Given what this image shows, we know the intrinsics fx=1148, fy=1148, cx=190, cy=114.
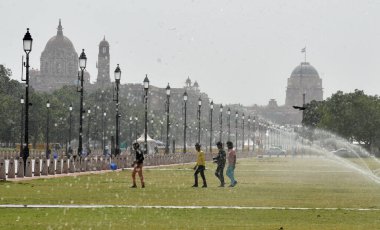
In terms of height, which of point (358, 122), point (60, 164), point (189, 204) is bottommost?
point (189, 204)

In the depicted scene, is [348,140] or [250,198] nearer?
[250,198]

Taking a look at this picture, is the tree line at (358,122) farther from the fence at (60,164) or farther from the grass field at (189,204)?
the grass field at (189,204)

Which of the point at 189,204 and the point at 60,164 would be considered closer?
the point at 189,204

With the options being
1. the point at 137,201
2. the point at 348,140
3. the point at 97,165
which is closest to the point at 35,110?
the point at 348,140

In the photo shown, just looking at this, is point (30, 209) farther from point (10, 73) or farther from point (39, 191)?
point (10, 73)

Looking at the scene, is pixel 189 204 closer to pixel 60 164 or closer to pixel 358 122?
pixel 60 164

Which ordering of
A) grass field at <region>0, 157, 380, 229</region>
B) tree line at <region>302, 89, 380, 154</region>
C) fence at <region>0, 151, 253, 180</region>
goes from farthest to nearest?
tree line at <region>302, 89, 380, 154</region> → fence at <region>0, 151, 253, 180</region> → grass field at <region>0, 157, 380, 229</region>

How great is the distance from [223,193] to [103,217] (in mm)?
13642

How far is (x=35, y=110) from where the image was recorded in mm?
180750

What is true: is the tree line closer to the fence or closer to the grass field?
the fence

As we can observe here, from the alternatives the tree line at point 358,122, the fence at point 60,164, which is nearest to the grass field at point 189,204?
→ the fence at point 60,164

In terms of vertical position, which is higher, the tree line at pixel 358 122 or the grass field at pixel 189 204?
the tree line at pixel 358 122

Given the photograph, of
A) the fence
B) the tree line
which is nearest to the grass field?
the fence

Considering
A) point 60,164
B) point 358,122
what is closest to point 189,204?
point 60,164
